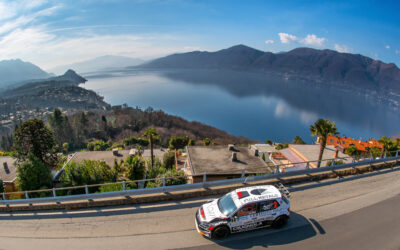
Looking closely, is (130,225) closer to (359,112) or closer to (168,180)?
(168,180)

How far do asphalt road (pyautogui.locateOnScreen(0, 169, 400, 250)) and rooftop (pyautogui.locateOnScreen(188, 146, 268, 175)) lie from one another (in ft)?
31.4

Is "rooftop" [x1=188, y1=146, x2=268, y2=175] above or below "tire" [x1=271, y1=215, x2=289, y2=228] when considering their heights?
below

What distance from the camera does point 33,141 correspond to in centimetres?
2252

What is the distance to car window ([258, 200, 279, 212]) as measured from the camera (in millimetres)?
8484

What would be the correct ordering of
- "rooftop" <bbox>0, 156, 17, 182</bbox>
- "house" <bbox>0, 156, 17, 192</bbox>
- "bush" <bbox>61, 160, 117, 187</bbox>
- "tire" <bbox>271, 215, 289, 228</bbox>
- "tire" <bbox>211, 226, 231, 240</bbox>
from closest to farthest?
1. "tire" <bbox>211, 226, 231, 240</bbox>
2. "tire" <bbox>271, 215, 289, 228</bbox>
3. "bush" <bbox>61, 160, 117, 187</bbox>
4. "house" <bbox>0, 156, 17, 192</bbox>
5. "rooftop" <bbox>0, 156, 17, 182</bbox>

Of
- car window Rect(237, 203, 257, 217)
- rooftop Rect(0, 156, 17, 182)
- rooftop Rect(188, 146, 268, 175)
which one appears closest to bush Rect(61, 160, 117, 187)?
rooftop Rect(188, 146, 268, 175)

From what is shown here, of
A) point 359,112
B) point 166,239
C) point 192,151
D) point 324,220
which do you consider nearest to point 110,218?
point 166,239

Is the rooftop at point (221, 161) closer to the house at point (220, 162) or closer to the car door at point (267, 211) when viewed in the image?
the house at point (220, 162)

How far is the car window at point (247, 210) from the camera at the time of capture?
8312 mm

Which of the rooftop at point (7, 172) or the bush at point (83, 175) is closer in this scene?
the bush at point (83, 175)

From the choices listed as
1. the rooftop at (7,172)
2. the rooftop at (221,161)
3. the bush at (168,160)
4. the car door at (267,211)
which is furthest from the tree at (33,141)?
the car door at (267,211)

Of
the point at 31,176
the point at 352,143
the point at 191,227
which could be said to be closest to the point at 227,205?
the point at 191,227

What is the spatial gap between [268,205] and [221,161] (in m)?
14.4

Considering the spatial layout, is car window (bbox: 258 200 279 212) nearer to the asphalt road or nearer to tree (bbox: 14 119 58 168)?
the asphalt road
